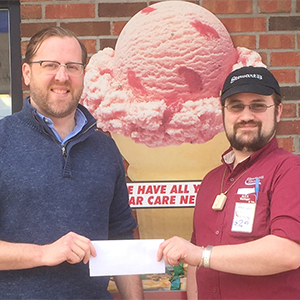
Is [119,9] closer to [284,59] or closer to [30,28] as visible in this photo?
[30,28]

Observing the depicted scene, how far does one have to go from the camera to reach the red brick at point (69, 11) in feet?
10.5

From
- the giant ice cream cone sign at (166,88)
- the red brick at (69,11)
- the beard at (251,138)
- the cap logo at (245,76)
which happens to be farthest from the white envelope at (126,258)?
the red brick at (69,11)

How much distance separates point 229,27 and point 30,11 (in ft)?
4.60

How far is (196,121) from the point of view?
10.4ft

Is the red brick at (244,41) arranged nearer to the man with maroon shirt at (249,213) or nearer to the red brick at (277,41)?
the red brick at (277,41)

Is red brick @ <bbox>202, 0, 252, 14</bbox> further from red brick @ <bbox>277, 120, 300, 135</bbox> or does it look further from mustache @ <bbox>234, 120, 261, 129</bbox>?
mustache @ <bbox>234, 120, 261, 129</bbox>

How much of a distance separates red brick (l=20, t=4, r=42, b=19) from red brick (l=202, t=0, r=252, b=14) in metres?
1.16

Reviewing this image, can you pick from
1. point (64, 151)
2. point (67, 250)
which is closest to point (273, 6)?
point (64, 151)

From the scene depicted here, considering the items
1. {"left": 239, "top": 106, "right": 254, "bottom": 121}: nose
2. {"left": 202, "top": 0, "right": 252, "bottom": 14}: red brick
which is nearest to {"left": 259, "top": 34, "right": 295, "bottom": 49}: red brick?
{"left": 202, "top": 0, "right": 252, "bottom": 14}: red brick

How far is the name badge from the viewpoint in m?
1.99

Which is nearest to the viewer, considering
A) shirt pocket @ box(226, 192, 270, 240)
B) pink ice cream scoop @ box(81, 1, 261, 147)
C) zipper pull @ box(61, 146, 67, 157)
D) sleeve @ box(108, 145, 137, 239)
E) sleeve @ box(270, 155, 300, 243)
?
sleeve @ box(270, 155, 300, 243)

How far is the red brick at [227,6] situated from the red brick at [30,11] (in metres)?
1.16

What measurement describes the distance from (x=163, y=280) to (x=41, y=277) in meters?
1.23

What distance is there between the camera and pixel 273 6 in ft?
10.6
